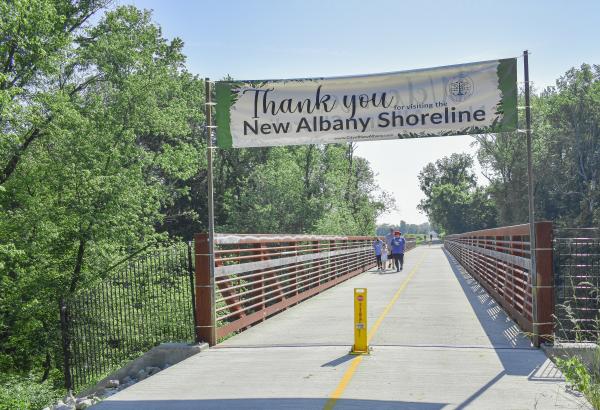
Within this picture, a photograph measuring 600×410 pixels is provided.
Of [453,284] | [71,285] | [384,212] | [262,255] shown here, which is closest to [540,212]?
[384,212]

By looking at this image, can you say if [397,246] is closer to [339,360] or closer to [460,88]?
[460,88]

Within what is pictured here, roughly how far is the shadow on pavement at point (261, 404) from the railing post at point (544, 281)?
3314 millimetres

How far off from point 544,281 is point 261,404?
4548 millimetres

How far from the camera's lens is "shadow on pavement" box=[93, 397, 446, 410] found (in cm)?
590

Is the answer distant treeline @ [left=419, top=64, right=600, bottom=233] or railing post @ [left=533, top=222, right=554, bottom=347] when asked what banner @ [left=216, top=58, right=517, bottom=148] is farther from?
distant treeline @ [left=419, top=64, right=600, bottom=233]

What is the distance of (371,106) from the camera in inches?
374

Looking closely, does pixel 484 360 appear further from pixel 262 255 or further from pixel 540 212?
pixel 540 212

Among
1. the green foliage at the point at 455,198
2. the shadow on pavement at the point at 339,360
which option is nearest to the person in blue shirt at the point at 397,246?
the shadow on pavement at the point at 339,360

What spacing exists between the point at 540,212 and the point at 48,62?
56399mm

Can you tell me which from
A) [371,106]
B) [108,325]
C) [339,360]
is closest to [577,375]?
[339,360]

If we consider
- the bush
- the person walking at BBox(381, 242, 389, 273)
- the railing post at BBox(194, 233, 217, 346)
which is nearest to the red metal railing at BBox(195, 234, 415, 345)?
the railing post at BBox(194, 233, 217, 346)

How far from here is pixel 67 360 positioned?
40.5 ft

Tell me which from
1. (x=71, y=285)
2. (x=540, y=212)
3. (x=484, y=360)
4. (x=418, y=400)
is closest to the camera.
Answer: (x=418, y=400)

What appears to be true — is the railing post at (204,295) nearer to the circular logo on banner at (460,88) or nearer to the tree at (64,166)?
the circular logo on banner at (460,88)
